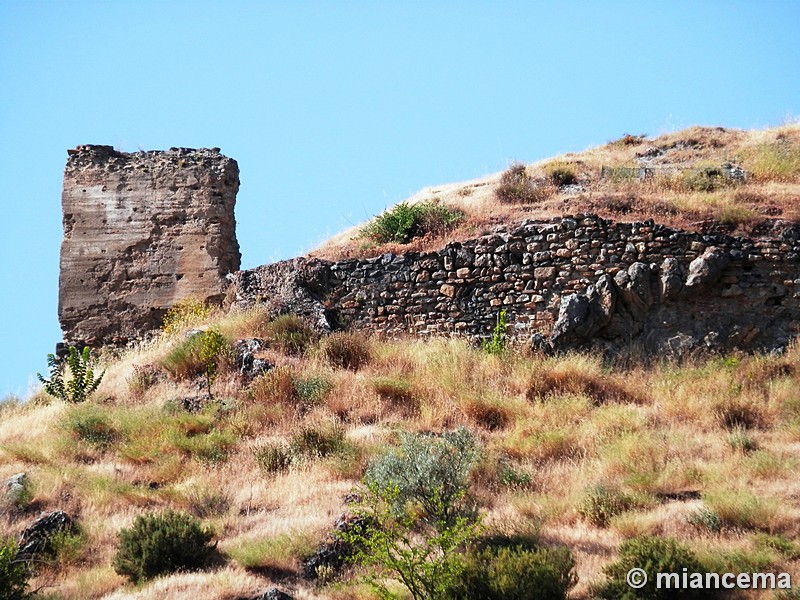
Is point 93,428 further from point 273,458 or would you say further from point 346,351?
point 346,351

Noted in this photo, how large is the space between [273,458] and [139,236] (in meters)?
8.31

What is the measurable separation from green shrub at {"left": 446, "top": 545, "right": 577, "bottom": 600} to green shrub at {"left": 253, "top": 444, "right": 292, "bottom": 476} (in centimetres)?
379

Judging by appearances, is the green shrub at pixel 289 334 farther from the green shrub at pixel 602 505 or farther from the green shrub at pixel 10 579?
the green shrub at pixel 10 579

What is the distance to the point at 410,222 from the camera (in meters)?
17.5

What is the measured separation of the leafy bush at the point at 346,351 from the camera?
1507cm

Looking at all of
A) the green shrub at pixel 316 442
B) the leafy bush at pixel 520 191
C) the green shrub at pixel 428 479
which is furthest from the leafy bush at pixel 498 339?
the green shrub at pixel 428 479

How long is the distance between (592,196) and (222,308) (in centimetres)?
686

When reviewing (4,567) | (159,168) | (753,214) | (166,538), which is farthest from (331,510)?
(159,168)

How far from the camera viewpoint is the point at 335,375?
14531 mm

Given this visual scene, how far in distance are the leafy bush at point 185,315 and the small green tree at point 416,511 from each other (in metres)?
7.37

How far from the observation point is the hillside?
31.4 feet

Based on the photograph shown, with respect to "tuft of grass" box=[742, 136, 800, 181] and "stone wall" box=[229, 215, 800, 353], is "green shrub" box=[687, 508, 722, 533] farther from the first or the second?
"tuft of grass" box=[742, 136, 800, 181]

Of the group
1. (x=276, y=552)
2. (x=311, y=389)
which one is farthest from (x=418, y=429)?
(x=276, y=552)

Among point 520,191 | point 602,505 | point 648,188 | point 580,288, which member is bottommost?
point 602,505
